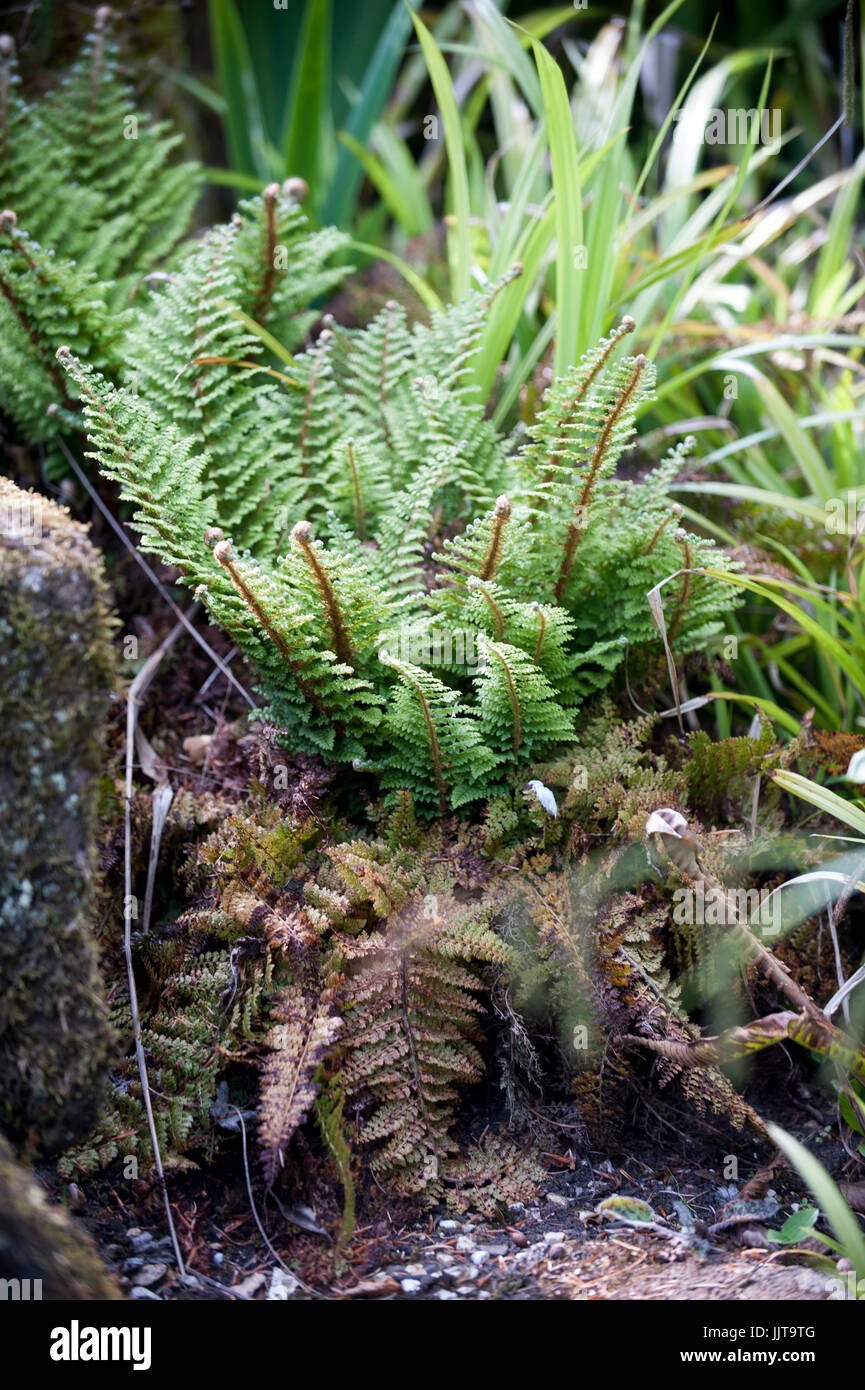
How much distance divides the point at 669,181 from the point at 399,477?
1771 millimetres

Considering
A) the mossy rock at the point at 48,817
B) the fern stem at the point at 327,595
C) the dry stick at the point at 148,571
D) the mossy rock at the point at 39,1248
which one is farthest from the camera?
the dry stick at the point at 148,571

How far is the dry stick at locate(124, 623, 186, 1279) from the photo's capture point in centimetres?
158

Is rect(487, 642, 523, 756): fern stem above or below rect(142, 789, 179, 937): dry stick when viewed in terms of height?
above

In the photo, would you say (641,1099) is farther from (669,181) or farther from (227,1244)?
(669,181)

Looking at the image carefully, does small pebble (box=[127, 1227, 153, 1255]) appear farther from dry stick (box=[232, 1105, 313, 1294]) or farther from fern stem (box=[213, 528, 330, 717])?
fern stem (box=[213, 528, 330, 717])

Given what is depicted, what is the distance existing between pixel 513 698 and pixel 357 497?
677 millimetres

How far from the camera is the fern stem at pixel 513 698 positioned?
1733 millimetres

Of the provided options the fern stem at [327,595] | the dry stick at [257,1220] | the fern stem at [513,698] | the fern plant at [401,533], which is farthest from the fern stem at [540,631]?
the dry stick at [257,1220]

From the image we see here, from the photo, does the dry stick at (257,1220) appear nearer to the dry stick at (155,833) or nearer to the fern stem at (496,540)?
the dry stick at (155,833)

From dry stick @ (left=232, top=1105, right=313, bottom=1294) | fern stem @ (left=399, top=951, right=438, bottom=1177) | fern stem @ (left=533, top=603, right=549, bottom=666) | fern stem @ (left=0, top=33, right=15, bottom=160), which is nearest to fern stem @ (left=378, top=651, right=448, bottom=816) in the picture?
fern stem @ (left=533, top=603, right=549, bottom=666)

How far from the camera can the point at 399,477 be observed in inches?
92.0

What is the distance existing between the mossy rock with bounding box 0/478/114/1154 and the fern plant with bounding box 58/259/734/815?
31cm

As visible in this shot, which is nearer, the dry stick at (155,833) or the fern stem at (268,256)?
the dry stick at (155,833)
